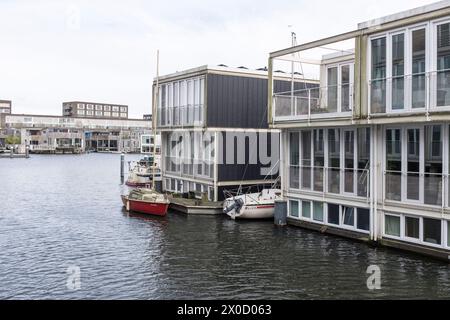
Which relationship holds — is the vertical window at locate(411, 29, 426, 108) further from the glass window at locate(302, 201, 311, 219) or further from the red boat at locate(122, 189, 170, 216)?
the red boat at locate(122, 189, 170, 216)

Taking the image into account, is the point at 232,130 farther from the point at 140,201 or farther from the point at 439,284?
the point at 439,284

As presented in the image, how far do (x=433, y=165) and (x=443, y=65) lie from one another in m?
4.07

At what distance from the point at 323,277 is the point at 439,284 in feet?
13.5

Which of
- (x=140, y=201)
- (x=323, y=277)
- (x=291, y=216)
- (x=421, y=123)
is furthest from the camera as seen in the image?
(x=140, y=201)

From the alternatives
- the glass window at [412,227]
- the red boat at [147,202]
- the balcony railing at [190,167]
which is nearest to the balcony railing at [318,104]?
the glass window at [412,227]

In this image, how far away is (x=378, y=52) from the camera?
77.6 ft

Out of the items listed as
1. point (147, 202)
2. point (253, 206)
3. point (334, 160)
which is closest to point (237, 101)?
point (253, 206)

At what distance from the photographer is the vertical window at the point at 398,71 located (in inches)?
876

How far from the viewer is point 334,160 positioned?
2738cm

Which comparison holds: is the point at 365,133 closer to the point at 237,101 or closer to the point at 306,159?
the point at 306,159

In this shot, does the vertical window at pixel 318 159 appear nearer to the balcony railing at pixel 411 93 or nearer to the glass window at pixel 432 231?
the balcony railing at pixel 411 93
